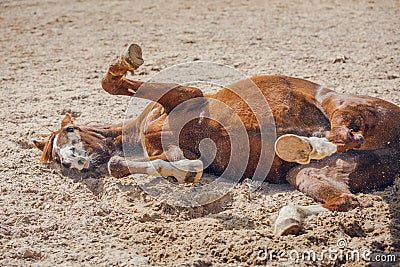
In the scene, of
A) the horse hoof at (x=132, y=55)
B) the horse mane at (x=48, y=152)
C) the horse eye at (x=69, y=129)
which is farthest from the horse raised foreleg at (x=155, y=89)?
the horse mane at (x=48, y=152)

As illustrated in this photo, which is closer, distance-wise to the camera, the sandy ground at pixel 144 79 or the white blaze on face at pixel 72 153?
the sandy ground at pixel 144 79

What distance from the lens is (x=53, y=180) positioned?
12.8 ft

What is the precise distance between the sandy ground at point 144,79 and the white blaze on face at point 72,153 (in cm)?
11

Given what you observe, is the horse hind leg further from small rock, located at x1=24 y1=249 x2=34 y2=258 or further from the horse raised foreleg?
small rock, located at x1=24 y1=249 x2=34 y2=258

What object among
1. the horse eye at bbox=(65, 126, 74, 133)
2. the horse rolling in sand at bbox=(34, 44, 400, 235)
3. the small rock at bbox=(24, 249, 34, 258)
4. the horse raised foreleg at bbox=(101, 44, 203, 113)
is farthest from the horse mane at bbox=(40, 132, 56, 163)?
the small rock at bbox=(24, 249, 34, 258)

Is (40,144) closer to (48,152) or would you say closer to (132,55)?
(48,152)

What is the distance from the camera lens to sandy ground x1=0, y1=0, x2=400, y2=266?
9.66 feet

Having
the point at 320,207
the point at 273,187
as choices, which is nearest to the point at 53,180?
the point at 273,187

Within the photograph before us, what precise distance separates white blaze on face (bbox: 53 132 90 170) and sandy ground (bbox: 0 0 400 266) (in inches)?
4.5

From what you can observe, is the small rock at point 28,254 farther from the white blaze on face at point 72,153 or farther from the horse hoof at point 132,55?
the horse hoof at point 132,55

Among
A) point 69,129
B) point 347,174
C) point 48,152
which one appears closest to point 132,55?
point 69,129

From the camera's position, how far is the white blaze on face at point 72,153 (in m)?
3.96

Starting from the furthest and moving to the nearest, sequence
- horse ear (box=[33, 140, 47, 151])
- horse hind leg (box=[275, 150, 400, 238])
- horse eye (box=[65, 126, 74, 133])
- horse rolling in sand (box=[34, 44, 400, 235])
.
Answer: horse ear (box=[33, 140, 47, 151]), horse eye (box=[65, 126, 74, 133]), horse hind leg (box=[275, 150, 400, 238]), horse rolling in sand (box=[34, 44, 400, 235])

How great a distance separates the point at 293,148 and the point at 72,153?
1760 mm
